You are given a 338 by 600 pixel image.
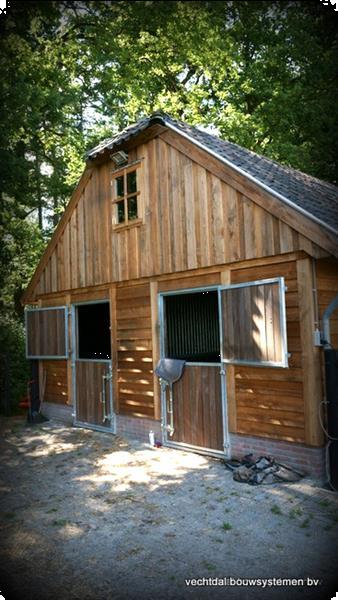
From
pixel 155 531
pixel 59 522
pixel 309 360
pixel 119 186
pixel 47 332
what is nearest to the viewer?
pixel 155 531

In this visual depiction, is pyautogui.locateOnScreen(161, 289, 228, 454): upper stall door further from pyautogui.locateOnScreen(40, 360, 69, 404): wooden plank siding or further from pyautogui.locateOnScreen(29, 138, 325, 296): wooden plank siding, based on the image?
pyautogui.locateOnScreen(40, 360, 69, 404): wooden plank siding

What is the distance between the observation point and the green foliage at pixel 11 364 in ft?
37.1

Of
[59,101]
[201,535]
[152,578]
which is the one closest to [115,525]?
[201,535]

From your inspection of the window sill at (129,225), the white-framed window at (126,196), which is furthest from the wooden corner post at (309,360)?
the white-framed window at (126,196)

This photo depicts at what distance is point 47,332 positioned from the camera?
9.32m

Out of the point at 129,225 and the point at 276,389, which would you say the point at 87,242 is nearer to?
→ the point at 129,225

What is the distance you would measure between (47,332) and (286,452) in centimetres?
582

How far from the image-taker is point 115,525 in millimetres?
4109

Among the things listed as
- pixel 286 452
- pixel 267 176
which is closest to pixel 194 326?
pixel 267 176

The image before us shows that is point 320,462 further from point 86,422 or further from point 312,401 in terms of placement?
point 86,422

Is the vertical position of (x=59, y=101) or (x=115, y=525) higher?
(x=59, y=101)

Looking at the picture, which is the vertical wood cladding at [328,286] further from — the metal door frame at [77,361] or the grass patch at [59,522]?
the metal door frame at [77,361]

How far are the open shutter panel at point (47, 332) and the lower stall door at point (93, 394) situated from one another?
23.7 inches

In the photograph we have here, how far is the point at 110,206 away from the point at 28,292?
139 inches
